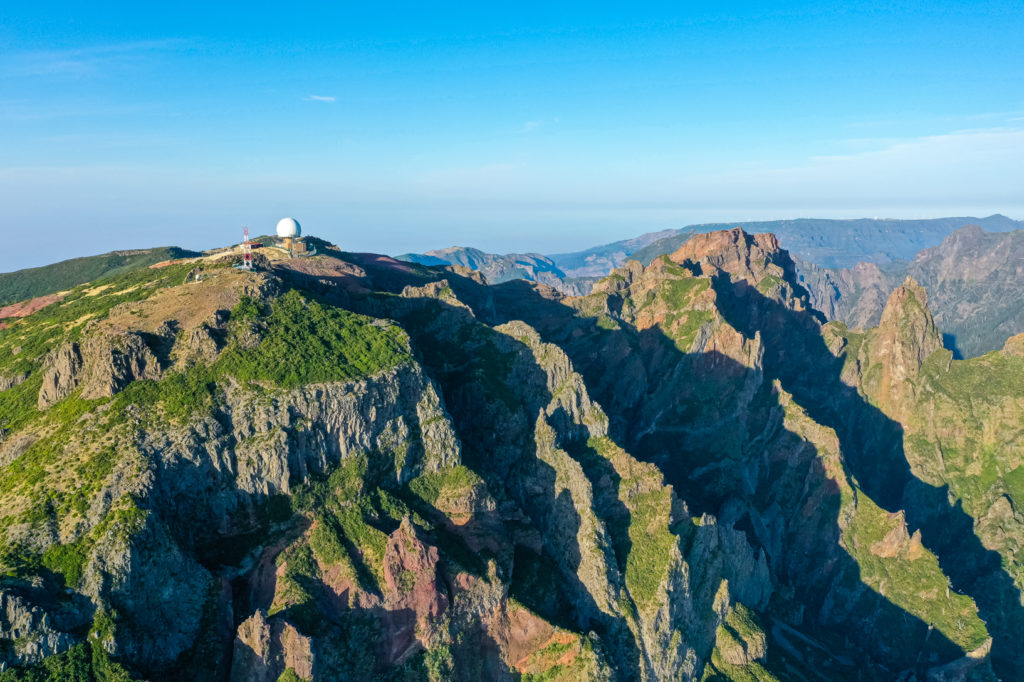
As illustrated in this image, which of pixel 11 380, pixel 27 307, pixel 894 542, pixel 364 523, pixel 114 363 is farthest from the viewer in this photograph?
pixel 894 542

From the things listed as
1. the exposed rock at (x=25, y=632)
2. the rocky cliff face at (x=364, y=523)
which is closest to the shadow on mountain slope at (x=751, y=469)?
the rocky cliff face at (x=364, y=523)

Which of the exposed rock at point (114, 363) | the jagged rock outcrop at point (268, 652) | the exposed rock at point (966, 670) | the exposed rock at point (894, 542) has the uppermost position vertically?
the exposed rock at point (114, 363)

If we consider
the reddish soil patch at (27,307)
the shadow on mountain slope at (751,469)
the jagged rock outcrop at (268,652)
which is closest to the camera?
the jagged rock outcrop at (268,652)

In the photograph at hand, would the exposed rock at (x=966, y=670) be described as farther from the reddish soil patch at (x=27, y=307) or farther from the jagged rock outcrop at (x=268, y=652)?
the reddish soil patch at (x=27, y=307)

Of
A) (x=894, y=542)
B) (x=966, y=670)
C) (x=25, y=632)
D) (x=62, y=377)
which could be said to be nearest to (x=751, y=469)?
(x=894, y=542)

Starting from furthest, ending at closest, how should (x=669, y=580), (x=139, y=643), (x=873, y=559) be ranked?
1. (x=873, y=559)
2. (x=669, y=580)
3. (x=139, y=643)

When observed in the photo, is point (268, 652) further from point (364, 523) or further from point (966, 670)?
point (966, 670)

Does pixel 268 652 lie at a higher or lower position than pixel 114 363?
lower

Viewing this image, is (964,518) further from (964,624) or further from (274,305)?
(274,305)

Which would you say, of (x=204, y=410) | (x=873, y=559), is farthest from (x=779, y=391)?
(x=204, y=410)
